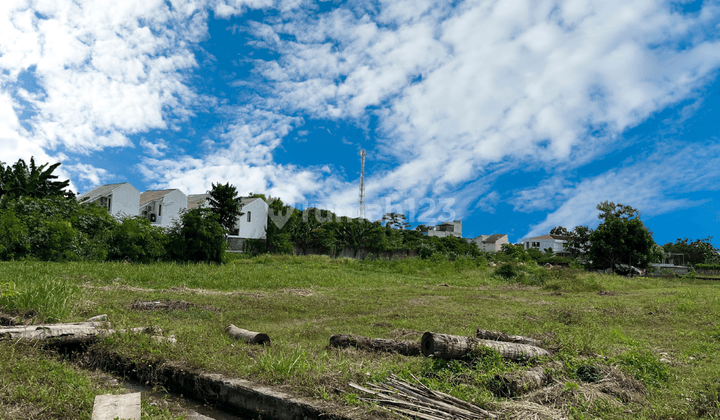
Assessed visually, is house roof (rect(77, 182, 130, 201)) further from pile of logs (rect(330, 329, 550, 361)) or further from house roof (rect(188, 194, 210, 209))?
pile of logs (rect(330, 329, 550, 361))

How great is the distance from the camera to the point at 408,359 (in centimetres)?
513

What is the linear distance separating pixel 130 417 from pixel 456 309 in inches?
317

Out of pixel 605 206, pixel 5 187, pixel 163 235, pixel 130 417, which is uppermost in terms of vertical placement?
pixel 605 206

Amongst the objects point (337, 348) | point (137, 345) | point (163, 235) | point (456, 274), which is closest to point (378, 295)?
point (337, 348)

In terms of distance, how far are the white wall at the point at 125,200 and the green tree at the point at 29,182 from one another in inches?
150

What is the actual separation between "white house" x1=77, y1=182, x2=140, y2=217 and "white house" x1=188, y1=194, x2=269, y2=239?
5.42 m

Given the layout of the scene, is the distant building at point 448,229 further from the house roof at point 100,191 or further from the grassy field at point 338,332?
the grassy field at point 338,332

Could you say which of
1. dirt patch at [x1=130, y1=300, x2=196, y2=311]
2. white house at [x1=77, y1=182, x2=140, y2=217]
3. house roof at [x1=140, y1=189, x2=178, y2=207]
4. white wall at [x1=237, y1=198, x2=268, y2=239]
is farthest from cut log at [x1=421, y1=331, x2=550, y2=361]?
house roof at [x1=140, y1=189, x2=178, y2=207]

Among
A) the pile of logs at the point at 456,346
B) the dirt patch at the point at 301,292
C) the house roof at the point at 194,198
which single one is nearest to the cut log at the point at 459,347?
the pile of logs at the point at 456,346

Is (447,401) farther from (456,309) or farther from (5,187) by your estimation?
(5,187)

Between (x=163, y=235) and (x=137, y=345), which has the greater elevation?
(x=163, y=235)

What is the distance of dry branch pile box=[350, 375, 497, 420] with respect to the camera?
11.2 ft

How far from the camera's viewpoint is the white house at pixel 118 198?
35000mm

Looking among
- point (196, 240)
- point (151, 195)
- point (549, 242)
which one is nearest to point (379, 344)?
point (196, 240)
